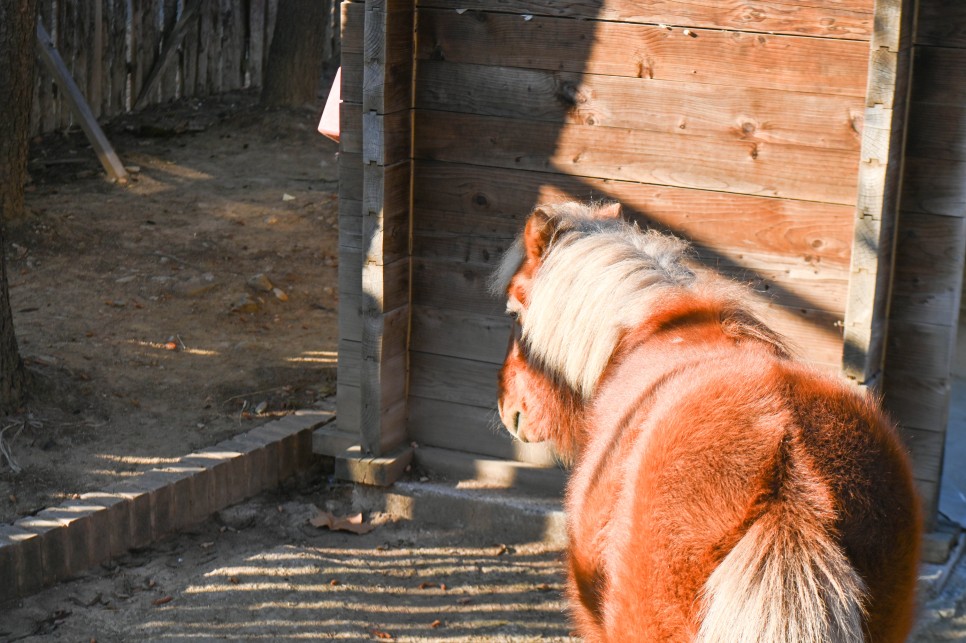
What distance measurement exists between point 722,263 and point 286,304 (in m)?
3.65

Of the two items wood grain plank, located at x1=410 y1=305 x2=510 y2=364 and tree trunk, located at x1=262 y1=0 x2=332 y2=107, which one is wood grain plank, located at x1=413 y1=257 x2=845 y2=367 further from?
tree trunk, located at x1=262 y1=0 x2=332 y2=107

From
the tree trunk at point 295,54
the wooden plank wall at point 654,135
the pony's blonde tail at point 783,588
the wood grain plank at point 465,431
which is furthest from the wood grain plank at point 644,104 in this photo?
the tree trunk at point 295,54

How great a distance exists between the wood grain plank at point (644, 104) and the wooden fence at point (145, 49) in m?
6.90

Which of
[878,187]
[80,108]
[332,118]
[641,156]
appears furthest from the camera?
[80,108]

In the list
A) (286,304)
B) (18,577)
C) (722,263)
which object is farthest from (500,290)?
(286,304)

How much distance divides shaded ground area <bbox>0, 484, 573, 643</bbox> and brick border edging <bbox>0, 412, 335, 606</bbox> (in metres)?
0.07

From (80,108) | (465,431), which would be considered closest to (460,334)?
(465,431)

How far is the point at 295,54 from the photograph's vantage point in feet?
38.1

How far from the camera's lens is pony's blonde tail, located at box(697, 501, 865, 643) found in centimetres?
210

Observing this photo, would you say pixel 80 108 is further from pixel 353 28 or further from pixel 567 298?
pixel 567 298

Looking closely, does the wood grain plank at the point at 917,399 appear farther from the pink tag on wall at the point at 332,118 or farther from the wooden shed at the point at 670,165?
the pink tag on wall at the point at 332,118

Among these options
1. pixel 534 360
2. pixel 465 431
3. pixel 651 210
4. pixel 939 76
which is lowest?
pixel 465 431

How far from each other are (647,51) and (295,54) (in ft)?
26.2

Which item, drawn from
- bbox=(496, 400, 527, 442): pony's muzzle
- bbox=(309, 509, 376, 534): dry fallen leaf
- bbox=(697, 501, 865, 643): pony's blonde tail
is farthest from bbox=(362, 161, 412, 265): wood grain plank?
bbox=(697, 501, 865, 643): pony's blonde tail
